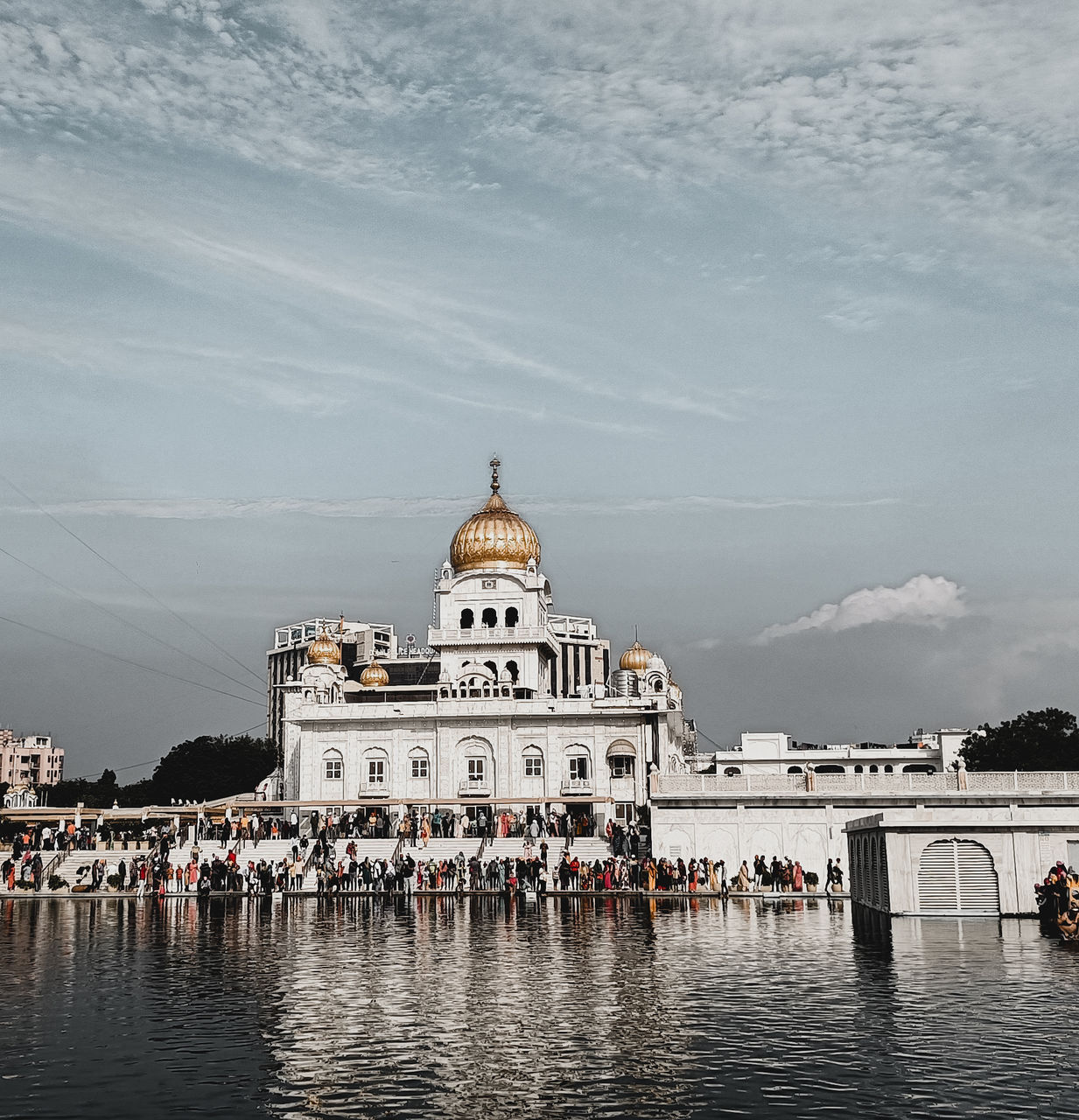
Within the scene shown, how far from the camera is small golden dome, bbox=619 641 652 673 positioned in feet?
305

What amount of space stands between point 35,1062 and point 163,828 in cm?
4273

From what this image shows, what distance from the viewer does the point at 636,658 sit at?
306 ft

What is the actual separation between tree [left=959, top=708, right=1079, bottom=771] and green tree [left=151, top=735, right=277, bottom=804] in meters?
58.6

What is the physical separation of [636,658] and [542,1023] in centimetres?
7571

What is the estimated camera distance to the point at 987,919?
1261 inches

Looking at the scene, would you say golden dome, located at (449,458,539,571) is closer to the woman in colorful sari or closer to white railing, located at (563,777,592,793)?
white railing, located at (563,777,592,793)

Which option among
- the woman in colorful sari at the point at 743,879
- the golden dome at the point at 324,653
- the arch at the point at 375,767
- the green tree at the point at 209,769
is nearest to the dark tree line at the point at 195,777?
the green tree at the point at 209,769

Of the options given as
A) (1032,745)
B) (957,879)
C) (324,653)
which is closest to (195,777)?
(324,653)

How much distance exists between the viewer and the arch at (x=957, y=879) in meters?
32.6

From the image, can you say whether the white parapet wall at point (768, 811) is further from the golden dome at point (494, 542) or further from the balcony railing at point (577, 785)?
the golden dome at point (494, 542)

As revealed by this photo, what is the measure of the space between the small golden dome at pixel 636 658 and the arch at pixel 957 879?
195ft

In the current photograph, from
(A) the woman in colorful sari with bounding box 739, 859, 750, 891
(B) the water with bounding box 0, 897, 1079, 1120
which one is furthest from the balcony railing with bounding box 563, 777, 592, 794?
(B) the water with bounding box 0, 897, 1079, 1120

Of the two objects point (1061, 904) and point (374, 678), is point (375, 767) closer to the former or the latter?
point (374, 678)

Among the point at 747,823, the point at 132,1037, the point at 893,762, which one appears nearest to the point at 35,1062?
the point at 132,1037
